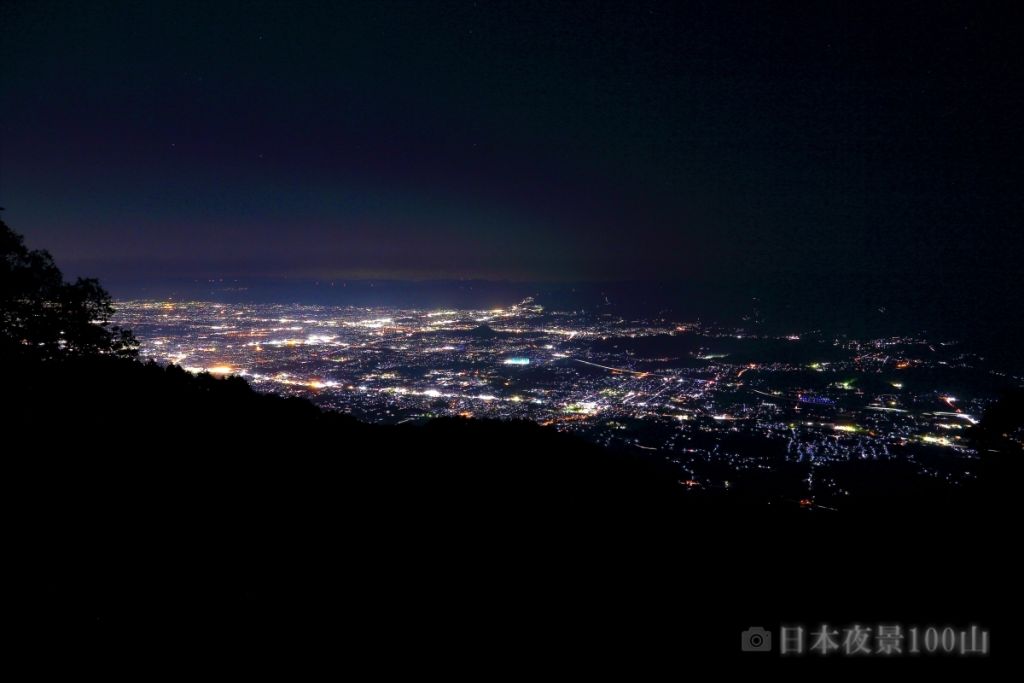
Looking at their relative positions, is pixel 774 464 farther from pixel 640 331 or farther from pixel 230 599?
pixel 640 331

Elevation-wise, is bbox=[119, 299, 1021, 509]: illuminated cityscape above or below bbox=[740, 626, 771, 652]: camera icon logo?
below

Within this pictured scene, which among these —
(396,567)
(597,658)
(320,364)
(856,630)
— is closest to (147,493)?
(396,567)

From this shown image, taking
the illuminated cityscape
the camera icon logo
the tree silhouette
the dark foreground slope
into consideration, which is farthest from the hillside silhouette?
the illuminated cityscape

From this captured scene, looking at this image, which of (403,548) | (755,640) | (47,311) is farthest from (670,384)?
(47,311)

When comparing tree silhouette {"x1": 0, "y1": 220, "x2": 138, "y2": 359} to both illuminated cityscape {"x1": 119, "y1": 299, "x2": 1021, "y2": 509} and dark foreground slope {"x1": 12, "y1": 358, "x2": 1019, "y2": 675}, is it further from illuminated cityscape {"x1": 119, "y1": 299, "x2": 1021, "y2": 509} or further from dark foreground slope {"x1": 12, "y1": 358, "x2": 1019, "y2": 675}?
illuminated cityscape {"x1": 119, "y1": 299, "x2": 1021, "y2": 509}

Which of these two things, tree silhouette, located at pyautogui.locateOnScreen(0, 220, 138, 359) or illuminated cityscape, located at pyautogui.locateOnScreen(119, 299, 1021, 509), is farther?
illuminated cityscape, located at pyautogui.locateOnScreen(119, 299, 1021, 509)
